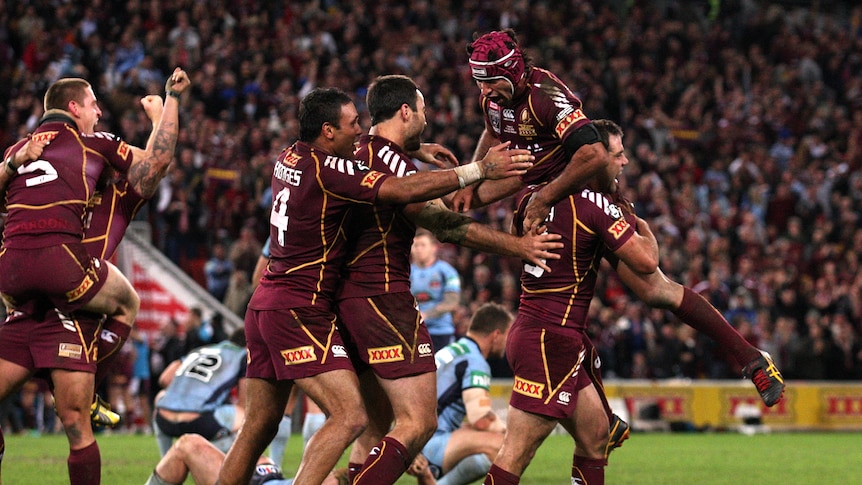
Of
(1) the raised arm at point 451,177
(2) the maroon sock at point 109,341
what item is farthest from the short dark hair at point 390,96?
(2) the maroon sock at point 109,341

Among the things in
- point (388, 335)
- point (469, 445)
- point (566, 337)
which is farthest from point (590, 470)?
point (469, 445)

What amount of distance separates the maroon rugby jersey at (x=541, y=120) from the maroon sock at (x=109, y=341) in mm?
2847

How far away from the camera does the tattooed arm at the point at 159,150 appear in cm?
806

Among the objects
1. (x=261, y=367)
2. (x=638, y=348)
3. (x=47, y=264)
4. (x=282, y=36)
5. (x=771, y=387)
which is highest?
(x=47, y=264)

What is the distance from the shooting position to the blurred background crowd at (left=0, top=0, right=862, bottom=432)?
867 inches

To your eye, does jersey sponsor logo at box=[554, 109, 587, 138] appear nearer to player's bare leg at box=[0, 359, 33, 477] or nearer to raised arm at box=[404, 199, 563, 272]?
raised arm at box=[404, 199, 563, 272]

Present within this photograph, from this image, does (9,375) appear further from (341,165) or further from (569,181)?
(569,181)

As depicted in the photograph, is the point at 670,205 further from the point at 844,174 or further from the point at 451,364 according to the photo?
the point at 451,364

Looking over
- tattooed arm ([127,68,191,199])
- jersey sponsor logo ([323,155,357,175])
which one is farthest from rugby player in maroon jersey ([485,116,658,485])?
tattooed arm ([127,68,191,199])

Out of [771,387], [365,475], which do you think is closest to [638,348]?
[771,387]

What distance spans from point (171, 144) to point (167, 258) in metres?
14.0

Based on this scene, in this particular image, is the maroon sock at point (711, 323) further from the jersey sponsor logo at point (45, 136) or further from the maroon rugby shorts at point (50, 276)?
the jersey sponsor logo at point (45, 136)

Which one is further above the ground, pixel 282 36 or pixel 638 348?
pixel 282 36

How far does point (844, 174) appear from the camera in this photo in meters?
28.1
